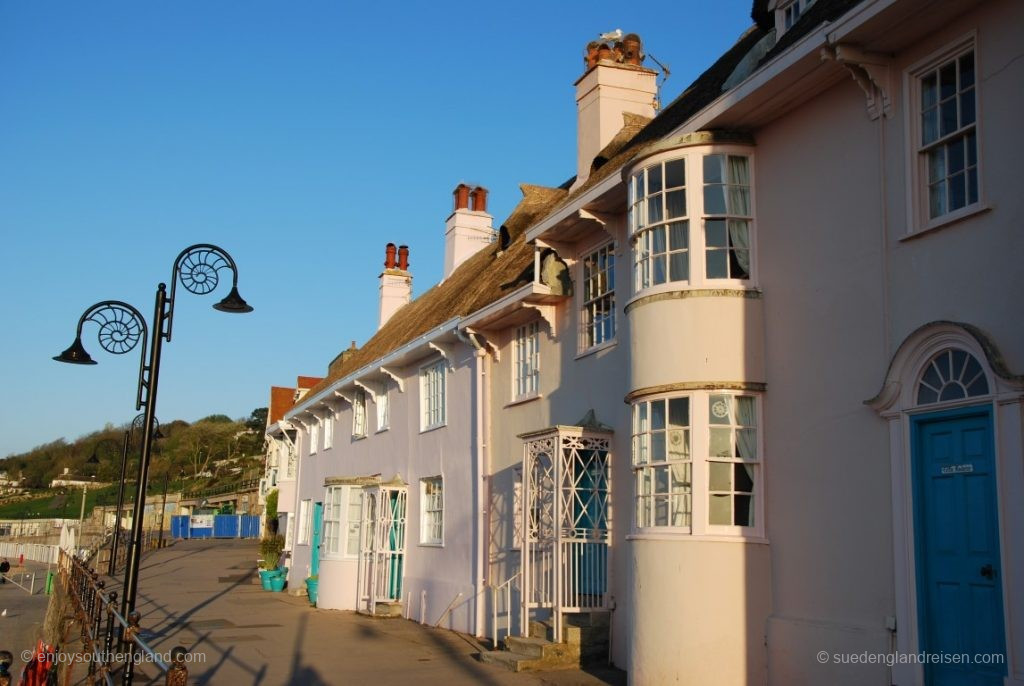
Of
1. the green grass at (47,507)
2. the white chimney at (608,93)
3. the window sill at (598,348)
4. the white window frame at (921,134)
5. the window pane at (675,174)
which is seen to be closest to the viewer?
the white window frame at (921,134)

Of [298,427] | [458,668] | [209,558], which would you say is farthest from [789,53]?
[209,558]

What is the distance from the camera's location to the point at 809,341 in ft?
31.0

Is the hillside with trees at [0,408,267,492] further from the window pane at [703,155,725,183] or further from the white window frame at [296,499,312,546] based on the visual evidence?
the window pane at [703,155,725,183]

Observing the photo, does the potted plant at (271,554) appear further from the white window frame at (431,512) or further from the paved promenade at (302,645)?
the white window frame at (431,512)

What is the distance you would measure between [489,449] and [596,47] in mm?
7771

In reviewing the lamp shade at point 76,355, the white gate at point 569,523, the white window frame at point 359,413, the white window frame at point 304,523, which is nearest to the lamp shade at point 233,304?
the lamp shade at point 76,355

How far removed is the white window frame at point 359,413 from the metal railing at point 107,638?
8.01m

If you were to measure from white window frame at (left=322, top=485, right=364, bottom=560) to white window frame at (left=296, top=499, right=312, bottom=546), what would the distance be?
539 cm

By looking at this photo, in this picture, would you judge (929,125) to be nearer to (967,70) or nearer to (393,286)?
(967,70)

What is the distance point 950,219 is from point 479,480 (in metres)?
10.00

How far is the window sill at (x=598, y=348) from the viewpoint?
12.8 metres

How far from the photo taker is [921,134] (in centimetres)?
835

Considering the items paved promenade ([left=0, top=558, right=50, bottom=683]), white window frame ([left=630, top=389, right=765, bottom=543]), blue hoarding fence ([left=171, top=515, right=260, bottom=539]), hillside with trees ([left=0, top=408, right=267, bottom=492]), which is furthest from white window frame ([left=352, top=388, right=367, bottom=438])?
hillside with trees ([left=0, top=408, right=267, bottom=492])

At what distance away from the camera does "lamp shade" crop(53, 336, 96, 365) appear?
1121 cm
